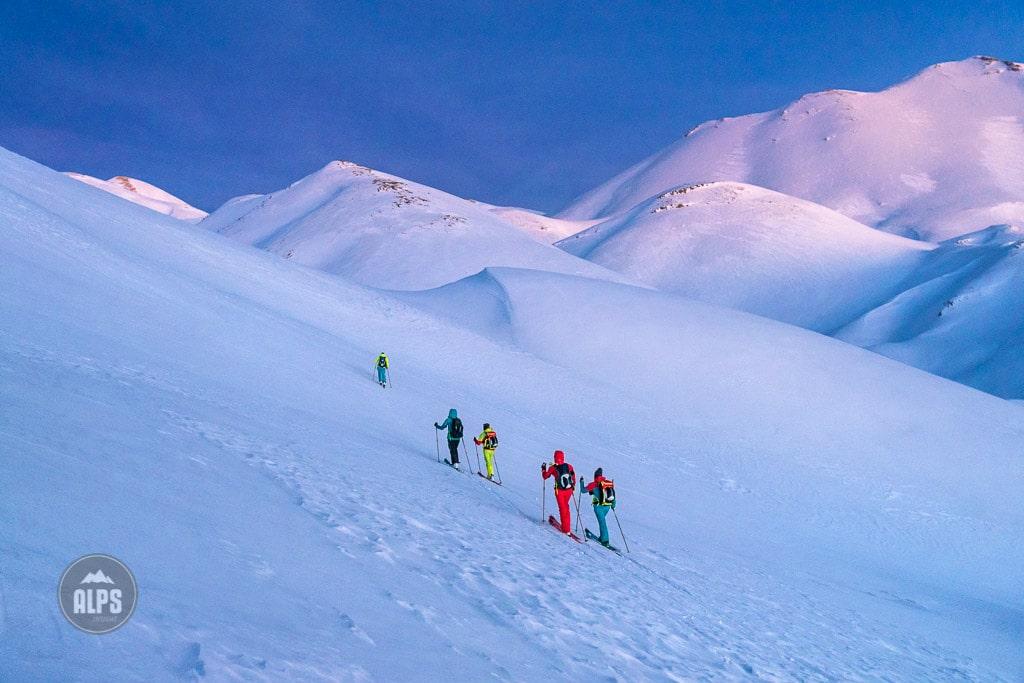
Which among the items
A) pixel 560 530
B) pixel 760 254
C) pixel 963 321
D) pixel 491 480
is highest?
pixel 760 254

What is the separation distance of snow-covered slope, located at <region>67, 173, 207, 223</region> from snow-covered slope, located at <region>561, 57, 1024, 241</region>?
101 m

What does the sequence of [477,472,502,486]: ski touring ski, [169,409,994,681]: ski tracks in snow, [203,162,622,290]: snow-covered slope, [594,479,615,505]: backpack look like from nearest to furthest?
[169,409,994,681]: ski tracks in snow < [594,479,615,505]: backpack < [477,472,502,486]: ski touring ski < [203,162,622,290]: snow-covered slope

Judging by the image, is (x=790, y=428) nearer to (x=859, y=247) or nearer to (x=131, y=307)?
(x=131, y=307)

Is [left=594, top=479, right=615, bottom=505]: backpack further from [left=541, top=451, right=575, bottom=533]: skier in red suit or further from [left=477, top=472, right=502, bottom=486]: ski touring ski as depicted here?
[left=477, top=472, right=502, bottom=486]: ski touring ski

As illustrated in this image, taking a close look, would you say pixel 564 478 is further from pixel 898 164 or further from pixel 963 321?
pixel 898 164

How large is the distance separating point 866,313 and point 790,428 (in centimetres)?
5425

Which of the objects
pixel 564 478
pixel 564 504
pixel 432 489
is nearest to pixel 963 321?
pixel 564 478

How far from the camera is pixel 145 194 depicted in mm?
180375

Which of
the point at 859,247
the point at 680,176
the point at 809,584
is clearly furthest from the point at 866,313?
the point at 680,176

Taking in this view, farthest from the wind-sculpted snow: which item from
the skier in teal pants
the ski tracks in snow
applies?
the skier in teal pants

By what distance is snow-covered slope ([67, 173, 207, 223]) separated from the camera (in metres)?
167

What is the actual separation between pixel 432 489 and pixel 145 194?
199m

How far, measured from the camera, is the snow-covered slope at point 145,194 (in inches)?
6575

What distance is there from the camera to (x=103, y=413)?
8188 mm
